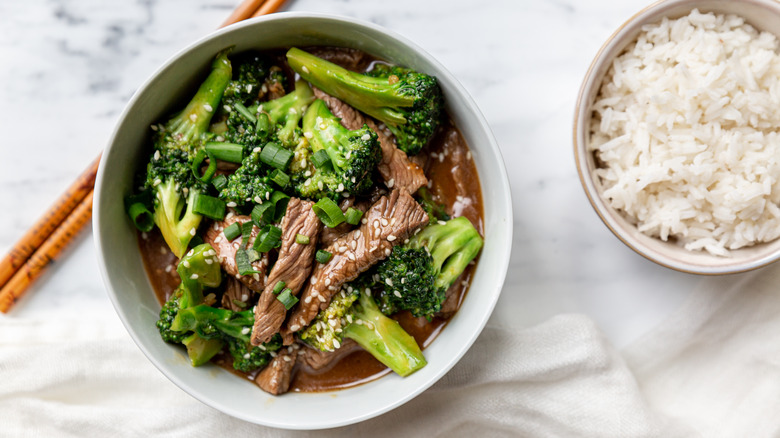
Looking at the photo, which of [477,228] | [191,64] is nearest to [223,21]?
[191,64]

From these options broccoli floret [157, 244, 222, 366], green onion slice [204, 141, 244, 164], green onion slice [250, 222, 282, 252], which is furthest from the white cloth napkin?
green onion slice [204, 141, 244, 164]

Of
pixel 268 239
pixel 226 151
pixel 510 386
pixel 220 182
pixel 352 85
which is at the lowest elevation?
pixel 510 386

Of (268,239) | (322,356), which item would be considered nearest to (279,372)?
(322,356)

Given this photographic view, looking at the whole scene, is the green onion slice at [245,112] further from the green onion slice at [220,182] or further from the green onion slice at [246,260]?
the green onion slice at [246,260]

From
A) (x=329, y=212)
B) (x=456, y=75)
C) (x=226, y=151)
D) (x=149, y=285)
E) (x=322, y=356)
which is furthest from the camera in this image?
(x=456, y=75)

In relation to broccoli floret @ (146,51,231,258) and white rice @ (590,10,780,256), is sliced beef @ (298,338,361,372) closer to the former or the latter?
broccoli floret @ (146,51,231,258)

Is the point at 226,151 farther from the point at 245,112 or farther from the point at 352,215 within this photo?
the point at 352,215

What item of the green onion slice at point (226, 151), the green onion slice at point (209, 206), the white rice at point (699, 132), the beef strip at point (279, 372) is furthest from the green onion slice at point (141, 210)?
the white rice at point (699, 132)

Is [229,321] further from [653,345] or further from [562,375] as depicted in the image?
[653,345]
